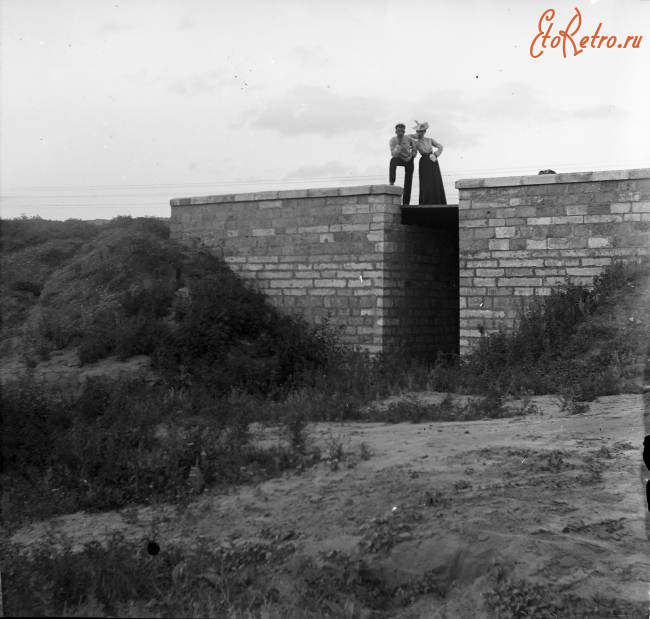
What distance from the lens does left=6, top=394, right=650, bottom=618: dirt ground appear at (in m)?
5.35

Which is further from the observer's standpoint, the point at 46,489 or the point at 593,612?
the point at 46,489

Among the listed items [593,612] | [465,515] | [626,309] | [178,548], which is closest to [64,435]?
[178,548]

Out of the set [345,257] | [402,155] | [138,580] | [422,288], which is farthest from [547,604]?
[402,155]

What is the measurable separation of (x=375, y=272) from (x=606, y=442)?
644 centimetres

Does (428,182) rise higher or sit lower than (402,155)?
lower

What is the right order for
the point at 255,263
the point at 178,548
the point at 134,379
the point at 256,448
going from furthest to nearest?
1. the point at 255,263
2. the point at 134,379
3. the point at 256,448
4. the point at 178,548

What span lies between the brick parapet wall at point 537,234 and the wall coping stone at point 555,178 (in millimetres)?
14

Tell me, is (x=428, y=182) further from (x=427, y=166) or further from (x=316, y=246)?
(x=316, y=246)

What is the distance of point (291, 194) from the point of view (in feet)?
46.3

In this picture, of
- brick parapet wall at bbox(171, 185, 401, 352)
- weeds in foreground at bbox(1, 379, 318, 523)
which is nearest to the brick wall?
brick parapet wall at bbox(171, 185, 401, 352)

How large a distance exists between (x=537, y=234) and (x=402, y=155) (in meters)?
3.17

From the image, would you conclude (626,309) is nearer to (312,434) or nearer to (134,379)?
(312,434)

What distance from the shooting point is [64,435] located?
29.7 feet

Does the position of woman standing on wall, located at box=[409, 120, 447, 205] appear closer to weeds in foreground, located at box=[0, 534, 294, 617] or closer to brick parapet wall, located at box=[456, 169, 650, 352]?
brick parapet wall, located at box=[456, 169, 650, 352]
